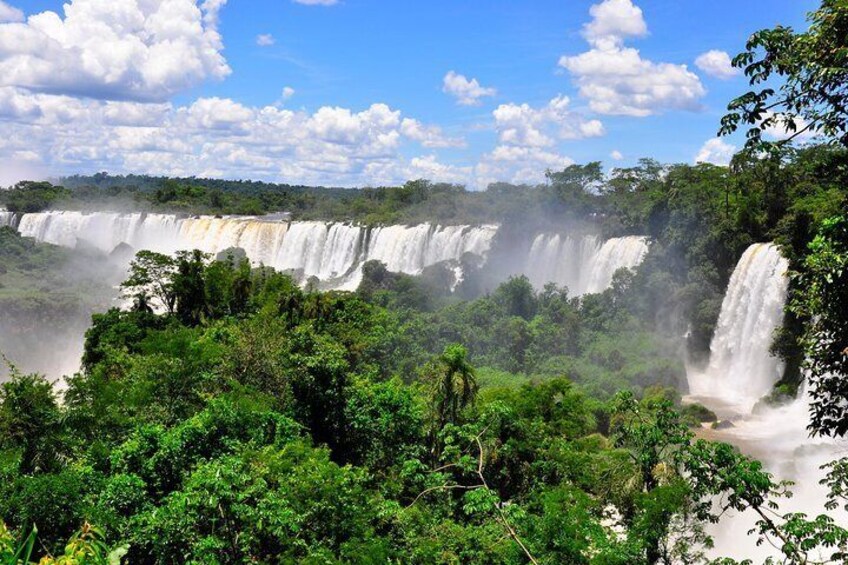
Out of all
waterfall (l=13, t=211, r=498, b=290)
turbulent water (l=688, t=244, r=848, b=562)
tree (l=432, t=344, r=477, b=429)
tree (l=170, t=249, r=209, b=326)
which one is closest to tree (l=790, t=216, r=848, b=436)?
tree (l=432, t=344, r=477, b=429)

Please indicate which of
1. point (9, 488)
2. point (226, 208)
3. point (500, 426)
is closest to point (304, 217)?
point (226, 208)

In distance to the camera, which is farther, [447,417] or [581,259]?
[581,259]

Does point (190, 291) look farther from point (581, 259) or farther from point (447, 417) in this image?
point (581, 259)

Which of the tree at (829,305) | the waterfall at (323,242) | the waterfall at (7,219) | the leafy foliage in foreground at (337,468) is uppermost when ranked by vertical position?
the tree at (829,305)

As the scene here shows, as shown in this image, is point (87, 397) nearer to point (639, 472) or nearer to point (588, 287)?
point (639, 472)

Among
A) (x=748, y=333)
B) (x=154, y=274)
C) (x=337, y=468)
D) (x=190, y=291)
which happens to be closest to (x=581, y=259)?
(x=748, y=333)

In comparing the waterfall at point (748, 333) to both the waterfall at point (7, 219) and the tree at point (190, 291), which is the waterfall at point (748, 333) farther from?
the waterfall at point (7, 219)

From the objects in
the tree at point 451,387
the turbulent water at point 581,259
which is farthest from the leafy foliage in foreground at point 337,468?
the turbulent water at point 581,259
